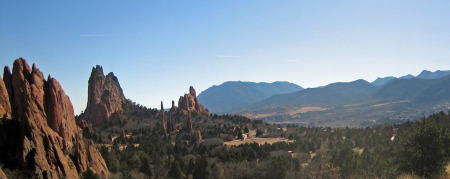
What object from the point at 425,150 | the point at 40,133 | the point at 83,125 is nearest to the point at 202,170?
the point at 40,133

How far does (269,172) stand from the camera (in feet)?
128

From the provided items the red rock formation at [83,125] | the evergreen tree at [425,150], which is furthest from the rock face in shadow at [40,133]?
the red rock formation at [83,125]

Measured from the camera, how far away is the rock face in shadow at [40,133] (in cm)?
2601

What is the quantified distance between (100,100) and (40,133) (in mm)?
77951

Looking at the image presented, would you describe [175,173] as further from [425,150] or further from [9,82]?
[425,150]

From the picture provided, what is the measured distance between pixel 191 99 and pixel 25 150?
100 meters

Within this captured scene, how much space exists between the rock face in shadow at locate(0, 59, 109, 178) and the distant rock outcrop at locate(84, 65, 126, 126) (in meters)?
67.0

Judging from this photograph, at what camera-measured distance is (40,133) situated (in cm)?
2769

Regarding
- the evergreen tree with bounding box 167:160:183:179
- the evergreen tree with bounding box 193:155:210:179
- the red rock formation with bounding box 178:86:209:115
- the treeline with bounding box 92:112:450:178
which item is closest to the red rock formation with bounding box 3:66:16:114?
the treeline with bounding box 92:112:450:178

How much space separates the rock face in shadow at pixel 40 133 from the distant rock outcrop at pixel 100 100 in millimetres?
67043

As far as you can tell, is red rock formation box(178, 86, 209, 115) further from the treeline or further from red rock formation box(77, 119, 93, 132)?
red rock formation box(77, 119, 93, 132)

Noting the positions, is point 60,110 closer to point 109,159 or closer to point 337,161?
point 109,159

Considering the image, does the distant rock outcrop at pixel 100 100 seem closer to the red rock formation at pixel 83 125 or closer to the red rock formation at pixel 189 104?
the red rock formation at pixel 189 104

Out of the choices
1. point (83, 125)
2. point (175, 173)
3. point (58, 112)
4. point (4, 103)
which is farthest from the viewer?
point (83, 125)
